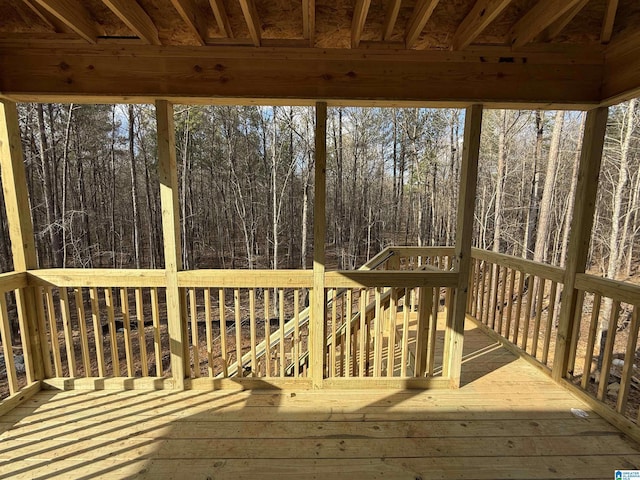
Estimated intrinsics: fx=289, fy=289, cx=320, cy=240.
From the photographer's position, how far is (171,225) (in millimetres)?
2221

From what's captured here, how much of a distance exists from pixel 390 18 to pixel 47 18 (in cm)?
228

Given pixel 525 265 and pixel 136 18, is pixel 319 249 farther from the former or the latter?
pixel 525 265

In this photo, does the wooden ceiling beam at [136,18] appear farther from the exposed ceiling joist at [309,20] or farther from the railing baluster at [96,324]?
the railing baluster at [96,324]

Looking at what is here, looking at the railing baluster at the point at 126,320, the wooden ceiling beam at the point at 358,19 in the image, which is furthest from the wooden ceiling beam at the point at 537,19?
the railing baluster at the point at 126,320

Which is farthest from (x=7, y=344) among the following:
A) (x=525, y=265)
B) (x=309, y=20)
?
(x=525, y=265)

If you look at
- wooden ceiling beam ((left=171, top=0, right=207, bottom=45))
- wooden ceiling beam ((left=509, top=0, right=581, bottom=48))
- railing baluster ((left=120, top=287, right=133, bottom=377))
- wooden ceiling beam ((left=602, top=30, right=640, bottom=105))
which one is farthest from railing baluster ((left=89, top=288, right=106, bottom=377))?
wooden ceiling beam ((left=602, top=30, right=640, bottom=105))

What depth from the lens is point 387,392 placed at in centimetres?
235

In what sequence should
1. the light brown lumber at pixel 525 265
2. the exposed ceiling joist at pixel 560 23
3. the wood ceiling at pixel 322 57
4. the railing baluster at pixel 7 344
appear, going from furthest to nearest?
the light brown lumber at pixel 525 265, the railing baluster at pixel 7 344, the wood ceiling at pixel 322 57, the exposed ceiling joist at pixel 560 23

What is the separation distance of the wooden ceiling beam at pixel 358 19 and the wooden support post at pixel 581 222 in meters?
1.88

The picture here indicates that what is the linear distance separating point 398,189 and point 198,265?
30.4ft

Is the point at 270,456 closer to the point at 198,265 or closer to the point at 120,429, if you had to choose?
the point at 120,429

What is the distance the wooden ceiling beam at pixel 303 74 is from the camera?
81.4 inches

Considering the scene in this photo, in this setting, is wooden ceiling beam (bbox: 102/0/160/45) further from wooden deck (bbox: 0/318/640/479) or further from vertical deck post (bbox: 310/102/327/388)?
wooden deck (bbox: 0/318/640/479)

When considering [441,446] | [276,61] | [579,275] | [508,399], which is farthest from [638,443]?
[276,61]
